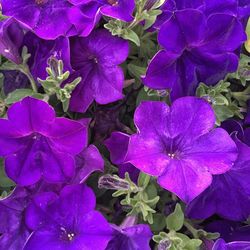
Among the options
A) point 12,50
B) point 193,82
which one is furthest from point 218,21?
point 12,50

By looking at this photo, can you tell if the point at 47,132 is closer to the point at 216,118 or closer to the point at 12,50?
the point at 12,50

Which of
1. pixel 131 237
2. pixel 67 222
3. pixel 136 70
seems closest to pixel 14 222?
pixel 67 222

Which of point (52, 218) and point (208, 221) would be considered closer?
point (52, 218)

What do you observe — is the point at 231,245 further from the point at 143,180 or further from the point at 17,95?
the point at 17,95

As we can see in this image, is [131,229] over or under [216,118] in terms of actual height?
under

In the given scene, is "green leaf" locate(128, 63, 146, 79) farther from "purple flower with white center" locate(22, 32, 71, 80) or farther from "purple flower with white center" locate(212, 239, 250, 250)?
"purple flower with white center" locate(212, 239, 250, 250)

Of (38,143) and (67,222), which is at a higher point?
(38,143)

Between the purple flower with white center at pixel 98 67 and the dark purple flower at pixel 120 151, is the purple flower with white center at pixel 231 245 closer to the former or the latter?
the dark purple flower at pixel 120 151
